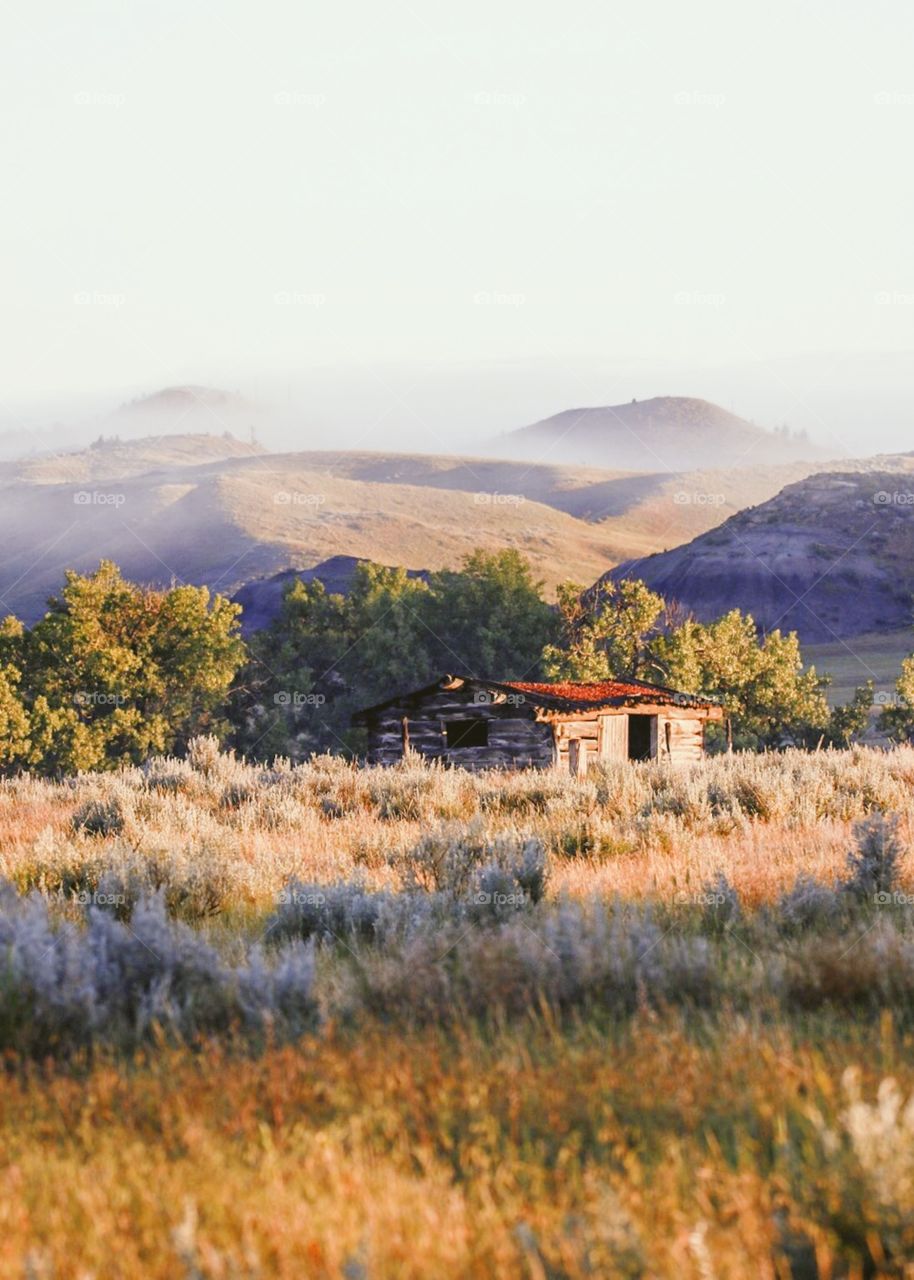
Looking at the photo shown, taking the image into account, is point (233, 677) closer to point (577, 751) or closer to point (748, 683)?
point (577, 751)

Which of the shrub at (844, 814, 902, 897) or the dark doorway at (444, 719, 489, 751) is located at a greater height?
the shrub at (844, 814, 902, 897)

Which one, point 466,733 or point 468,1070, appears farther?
point 466,733

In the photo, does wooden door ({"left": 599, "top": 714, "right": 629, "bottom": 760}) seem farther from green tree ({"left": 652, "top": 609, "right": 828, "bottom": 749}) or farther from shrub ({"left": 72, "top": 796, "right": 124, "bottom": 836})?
shrub ({"left": 72, "top": 796, "right": 124, "bottom": 836})

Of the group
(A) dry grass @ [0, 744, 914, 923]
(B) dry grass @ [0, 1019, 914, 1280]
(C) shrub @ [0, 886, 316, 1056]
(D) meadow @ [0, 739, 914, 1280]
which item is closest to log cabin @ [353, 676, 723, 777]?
(A) dry grass @ [0, 744, 914, 923]

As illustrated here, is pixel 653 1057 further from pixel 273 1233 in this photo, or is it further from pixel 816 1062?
pixel 273 1233

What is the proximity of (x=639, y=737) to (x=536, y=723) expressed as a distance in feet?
13.3

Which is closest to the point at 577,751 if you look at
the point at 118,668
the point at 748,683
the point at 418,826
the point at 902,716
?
the point at 748,683

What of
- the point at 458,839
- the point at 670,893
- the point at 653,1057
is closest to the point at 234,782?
the point at 458,839

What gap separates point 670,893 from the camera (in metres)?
9.70

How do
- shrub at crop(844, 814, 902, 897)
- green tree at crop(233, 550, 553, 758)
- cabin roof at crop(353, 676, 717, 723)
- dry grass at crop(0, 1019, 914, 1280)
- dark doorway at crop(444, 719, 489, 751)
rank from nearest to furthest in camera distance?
dry grass at crop(0, 1019, 914, 1280), shrub at crop(844, 814, 902, 897), cabin roof at crop(353, 676, 717, 723), dark doorway at crop(444, 719, 489, 751), green tree at crop(233, 550, 553, 758)

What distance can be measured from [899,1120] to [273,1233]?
1903 mm

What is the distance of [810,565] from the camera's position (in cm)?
12344

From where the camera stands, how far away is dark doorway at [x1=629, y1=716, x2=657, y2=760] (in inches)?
1511

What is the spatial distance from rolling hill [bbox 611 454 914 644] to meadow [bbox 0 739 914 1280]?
10528cm
